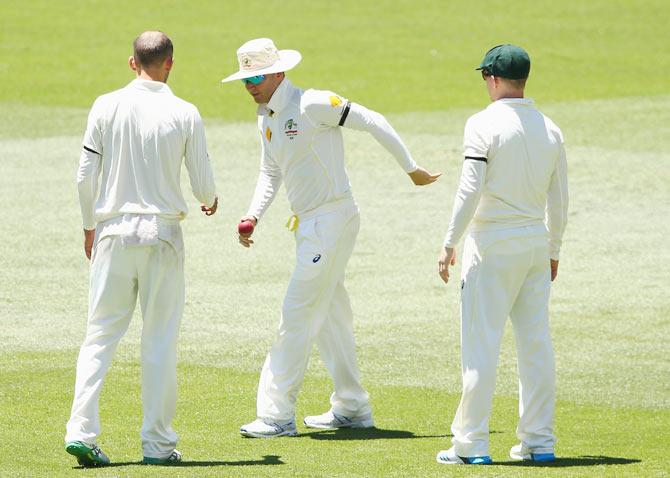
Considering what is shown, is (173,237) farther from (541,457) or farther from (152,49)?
(541,457)

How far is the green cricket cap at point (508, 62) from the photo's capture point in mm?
7871

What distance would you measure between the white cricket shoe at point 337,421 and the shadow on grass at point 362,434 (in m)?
0.06

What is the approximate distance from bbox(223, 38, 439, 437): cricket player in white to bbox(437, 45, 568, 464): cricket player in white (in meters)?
0.99

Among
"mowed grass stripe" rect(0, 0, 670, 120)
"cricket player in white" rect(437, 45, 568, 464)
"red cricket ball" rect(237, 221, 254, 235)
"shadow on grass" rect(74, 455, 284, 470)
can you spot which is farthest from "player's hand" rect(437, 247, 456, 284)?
"mowed grass stripe" rect(0, 0, 670, 120)

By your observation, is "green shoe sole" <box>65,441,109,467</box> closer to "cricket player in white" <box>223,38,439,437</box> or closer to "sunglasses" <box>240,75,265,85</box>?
"cricket player in white" <box>223,38,439,437</box>

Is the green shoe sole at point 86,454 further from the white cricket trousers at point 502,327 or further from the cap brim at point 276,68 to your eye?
the cap brim at point 276,68

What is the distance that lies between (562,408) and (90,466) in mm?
3531

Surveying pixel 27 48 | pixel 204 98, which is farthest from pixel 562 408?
pixel 27 48

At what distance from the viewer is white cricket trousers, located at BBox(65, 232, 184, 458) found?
7.92m

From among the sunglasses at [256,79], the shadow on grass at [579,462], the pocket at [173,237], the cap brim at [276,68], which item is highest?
the cap brim at [276,68]

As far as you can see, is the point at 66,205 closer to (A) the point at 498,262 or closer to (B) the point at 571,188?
(B) the point at 571,188

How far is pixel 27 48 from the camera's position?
108 feet

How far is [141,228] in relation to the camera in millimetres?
7875

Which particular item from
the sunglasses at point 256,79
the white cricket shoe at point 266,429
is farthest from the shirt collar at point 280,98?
the white cricket shoe at point 266,429
